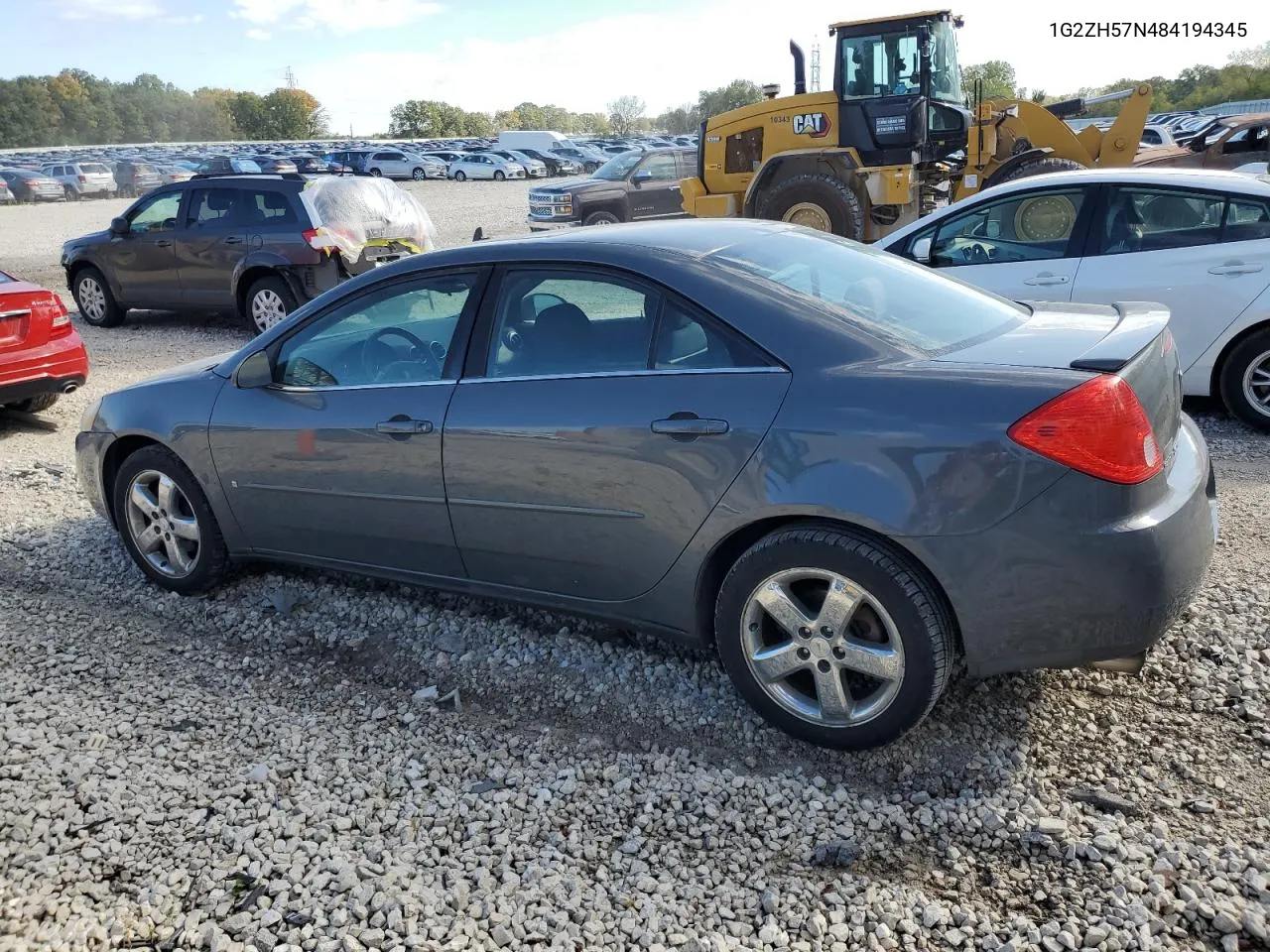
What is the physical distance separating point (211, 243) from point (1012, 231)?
8612 millimetres

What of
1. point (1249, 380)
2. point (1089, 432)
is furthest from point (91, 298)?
point (1089, 432)

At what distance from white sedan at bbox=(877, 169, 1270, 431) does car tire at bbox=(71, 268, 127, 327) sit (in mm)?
10322

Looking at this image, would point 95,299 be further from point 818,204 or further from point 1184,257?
point 1184,257

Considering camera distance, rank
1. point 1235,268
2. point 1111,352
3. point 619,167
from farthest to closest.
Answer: point 619,167, point 1235,268, point 1111,352

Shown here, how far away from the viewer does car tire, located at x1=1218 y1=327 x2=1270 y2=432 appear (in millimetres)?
6250

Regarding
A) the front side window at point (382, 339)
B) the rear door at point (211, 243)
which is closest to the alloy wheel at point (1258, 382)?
the front side window at point (382, 339)

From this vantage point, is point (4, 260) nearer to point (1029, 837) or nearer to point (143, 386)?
point (143, 386)

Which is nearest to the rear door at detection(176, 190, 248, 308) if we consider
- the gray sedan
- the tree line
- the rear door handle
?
the gray sedan

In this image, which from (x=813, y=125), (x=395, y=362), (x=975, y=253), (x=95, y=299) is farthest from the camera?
(x=813, y=125)

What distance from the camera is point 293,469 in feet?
13.9

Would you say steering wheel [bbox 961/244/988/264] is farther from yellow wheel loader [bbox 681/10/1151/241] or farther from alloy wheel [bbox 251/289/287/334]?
alloy wheel [bbox 251/289/287/334]

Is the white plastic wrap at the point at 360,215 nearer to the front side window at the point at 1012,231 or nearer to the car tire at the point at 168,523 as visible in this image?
the front side window at the point at 1012,231

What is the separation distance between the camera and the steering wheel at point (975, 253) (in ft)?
22.6

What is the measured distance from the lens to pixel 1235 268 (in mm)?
6184
